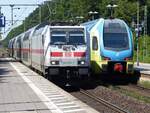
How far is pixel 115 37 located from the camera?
27641 millimetres

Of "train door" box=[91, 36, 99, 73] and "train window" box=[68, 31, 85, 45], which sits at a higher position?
"train window" box=[68, 31, 85, 45]

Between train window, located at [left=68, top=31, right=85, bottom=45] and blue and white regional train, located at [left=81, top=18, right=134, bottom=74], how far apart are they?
2.48 metres

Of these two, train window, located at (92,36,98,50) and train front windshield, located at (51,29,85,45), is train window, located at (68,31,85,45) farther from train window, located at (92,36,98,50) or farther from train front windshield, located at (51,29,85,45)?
train window, located at (92,36,98,50)

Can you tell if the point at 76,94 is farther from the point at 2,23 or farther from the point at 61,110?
the point at 2,23

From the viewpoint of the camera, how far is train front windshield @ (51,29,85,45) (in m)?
25.0

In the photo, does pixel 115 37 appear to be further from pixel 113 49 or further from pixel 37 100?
pixel 37 100

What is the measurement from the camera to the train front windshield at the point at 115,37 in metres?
27.4

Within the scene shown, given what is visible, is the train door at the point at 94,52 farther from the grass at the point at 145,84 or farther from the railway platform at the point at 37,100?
the railway platform at the point at 37,100

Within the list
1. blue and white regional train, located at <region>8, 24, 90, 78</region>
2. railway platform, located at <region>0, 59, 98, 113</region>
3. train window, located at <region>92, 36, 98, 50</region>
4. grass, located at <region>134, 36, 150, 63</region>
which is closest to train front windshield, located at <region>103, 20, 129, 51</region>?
train window, located at <region>92, 36, 98, 50</region>

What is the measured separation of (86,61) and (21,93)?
550 centimetres

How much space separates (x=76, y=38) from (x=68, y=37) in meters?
0.36

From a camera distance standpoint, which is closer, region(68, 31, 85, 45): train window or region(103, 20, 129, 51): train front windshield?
region(68, 31, 85, 45): train window

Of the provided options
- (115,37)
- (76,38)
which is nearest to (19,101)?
(76,38)

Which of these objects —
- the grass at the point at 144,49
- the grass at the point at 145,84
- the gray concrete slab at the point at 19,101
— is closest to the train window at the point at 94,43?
the grass at the point at 145,84
